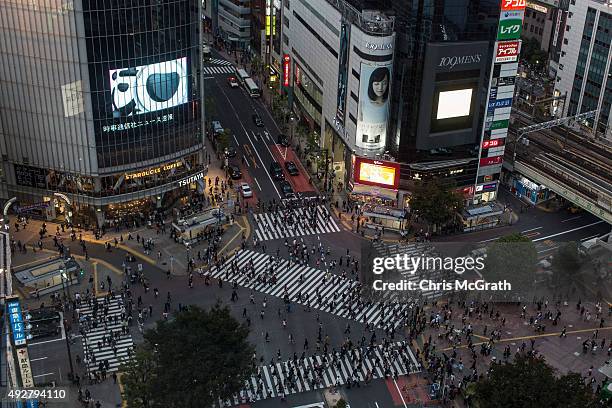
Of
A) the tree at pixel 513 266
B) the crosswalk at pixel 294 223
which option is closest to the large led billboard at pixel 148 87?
the crosswalk at pixel 294 223

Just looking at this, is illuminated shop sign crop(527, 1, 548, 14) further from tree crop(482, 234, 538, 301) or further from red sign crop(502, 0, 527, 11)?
tree crop(482, 234, 538, 301)

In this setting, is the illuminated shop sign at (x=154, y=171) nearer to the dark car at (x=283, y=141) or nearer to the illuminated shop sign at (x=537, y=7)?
the dark car at (x=283, y=141)

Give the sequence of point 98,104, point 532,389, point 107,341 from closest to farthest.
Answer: point 532,389, point 107,341, point 98,104

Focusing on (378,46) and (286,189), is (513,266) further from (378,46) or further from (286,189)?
(286,189)

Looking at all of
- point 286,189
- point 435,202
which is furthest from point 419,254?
point 286,189

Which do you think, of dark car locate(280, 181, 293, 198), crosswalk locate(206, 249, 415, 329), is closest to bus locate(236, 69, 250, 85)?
dark car locate(280, 181, 293, 198)

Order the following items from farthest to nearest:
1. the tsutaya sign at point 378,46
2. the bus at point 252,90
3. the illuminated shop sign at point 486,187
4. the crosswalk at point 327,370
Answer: the bus at point 252,90 → the illuminated shop sign at point 486,187 → the tsutaya sign at point 378,46 → the crosswalk at point 327,370

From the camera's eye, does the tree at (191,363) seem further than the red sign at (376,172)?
No

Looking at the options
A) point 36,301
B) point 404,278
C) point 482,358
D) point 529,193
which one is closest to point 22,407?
point 36,301
